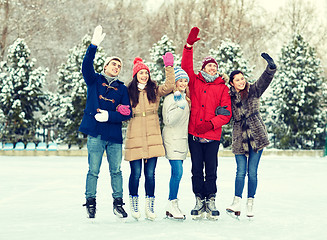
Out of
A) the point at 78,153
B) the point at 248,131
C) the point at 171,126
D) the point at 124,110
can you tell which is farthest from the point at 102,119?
the point at 78,153

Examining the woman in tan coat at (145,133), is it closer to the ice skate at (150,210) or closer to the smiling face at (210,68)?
the ice skate at (150,210)

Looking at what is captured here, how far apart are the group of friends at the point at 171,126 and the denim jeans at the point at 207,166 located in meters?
0.01

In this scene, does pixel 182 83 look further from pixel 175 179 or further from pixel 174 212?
pixel 174 212

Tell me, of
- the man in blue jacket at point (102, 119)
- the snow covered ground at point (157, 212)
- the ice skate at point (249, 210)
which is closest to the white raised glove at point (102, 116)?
the man in blue jacket at point (102, 119)

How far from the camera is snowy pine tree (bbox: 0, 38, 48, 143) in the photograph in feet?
67.5

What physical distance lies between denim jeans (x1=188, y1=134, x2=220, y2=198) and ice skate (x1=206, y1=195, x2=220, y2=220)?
0.20ft

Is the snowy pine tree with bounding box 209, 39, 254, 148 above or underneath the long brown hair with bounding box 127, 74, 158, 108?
above

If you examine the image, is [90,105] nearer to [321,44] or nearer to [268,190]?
[268,190]

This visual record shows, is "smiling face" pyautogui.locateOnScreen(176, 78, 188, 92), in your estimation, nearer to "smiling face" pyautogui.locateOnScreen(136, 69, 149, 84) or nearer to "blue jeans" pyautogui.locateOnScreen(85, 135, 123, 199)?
"smiling face" pyautogui.locateOnScreen(136, 69, 149, 84)

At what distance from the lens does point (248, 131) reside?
629 cm

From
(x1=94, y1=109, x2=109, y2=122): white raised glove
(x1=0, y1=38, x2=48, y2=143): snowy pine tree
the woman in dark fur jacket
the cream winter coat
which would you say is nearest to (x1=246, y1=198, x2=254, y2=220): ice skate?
the woman in dark fur jacket

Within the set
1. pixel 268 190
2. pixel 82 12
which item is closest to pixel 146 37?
pixel 82 12

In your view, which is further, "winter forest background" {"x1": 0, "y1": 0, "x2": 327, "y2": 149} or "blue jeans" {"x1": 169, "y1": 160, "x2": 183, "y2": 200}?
"winter forest background" {"x1": 0, "y1": 0, "x2": 327, "y2": 149}

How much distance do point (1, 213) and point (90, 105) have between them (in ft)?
6.00
